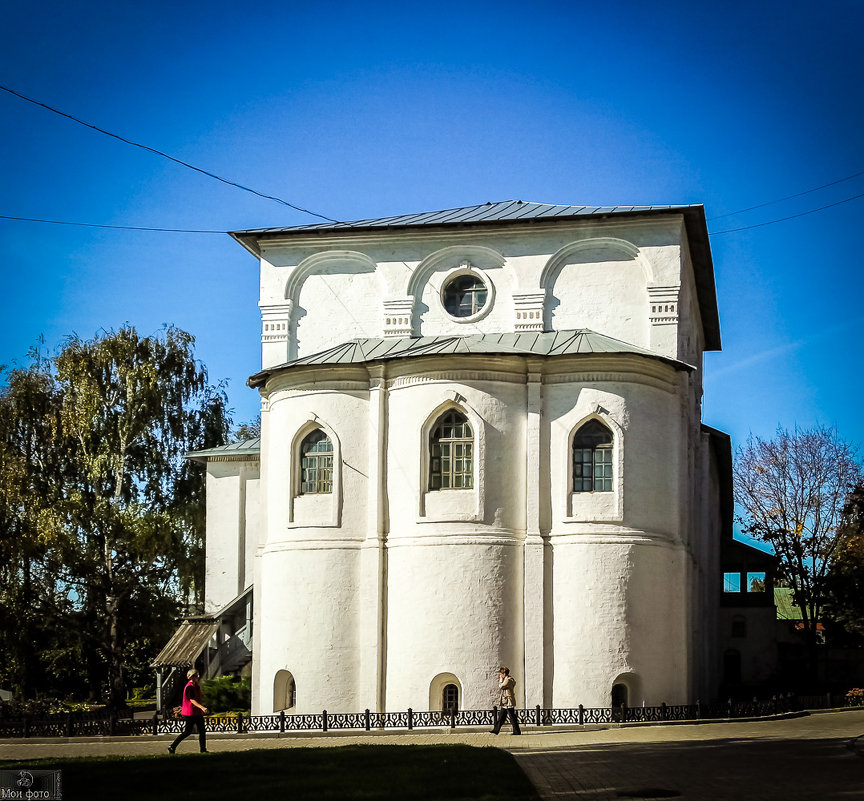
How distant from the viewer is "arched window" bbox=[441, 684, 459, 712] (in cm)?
2772

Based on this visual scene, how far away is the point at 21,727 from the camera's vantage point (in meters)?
26.6

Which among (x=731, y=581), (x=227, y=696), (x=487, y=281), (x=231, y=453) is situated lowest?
(x=227, y=696)

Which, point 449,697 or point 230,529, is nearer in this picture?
point 449,697

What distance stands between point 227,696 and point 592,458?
11.1 m

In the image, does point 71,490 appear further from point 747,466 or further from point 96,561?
point 747,466

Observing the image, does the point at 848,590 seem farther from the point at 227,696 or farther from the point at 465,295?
the point at 227,696

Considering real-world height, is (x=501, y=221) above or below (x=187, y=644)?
above

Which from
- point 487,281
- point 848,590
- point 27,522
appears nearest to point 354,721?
point 487,281

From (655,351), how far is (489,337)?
13.8ft

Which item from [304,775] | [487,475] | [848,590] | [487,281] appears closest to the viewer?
[304,775]

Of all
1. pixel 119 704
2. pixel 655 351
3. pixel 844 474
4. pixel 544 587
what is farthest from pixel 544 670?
pixel 844 474

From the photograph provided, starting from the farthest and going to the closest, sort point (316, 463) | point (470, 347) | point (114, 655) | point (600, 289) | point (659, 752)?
point (114, 655), point (600, 289), point (470, 347), point (316, 463), point (659, 752)

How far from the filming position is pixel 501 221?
31.6 meters

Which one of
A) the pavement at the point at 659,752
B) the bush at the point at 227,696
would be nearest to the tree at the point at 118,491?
the bush at the point at 227,696
